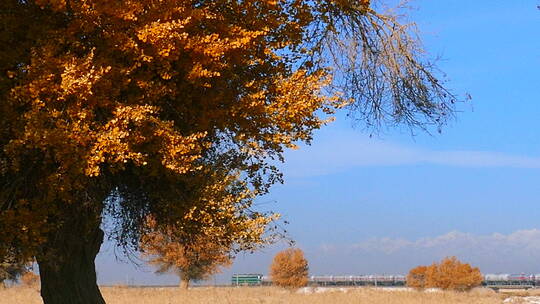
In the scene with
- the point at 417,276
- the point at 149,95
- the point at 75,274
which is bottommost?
the point at 75,274

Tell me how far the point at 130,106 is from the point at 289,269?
81.8 meters

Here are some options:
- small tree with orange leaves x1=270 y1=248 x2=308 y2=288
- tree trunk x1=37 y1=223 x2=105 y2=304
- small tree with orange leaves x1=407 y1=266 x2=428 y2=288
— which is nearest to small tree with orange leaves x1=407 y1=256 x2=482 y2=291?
small tree with orange leaves x1=407 y1=266 x2=428 y2=288

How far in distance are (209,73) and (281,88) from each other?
2.00m

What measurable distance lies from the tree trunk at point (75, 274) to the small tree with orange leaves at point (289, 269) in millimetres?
75202

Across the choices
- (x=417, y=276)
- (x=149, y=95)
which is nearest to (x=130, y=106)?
(x=149, y=95)

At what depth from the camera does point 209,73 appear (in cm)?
1320

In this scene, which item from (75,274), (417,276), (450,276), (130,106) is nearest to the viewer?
(130,106)

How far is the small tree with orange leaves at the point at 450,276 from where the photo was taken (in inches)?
3526

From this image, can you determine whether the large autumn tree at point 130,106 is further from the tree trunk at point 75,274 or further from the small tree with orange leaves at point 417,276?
the small tree with orange leaves at point 417,276

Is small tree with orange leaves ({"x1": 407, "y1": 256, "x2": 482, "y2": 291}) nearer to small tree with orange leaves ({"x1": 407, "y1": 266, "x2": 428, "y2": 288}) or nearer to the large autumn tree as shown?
small tree with orange leaves ({"x1": 407, "y1": 266, "x2": 428, "y2": 288})

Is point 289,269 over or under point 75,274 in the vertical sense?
over

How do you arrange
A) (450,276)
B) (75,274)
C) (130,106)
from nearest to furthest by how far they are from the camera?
(130,106), (75,274), (450,276)

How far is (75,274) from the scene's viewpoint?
667 inches

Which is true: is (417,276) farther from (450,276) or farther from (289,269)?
(289,269)
